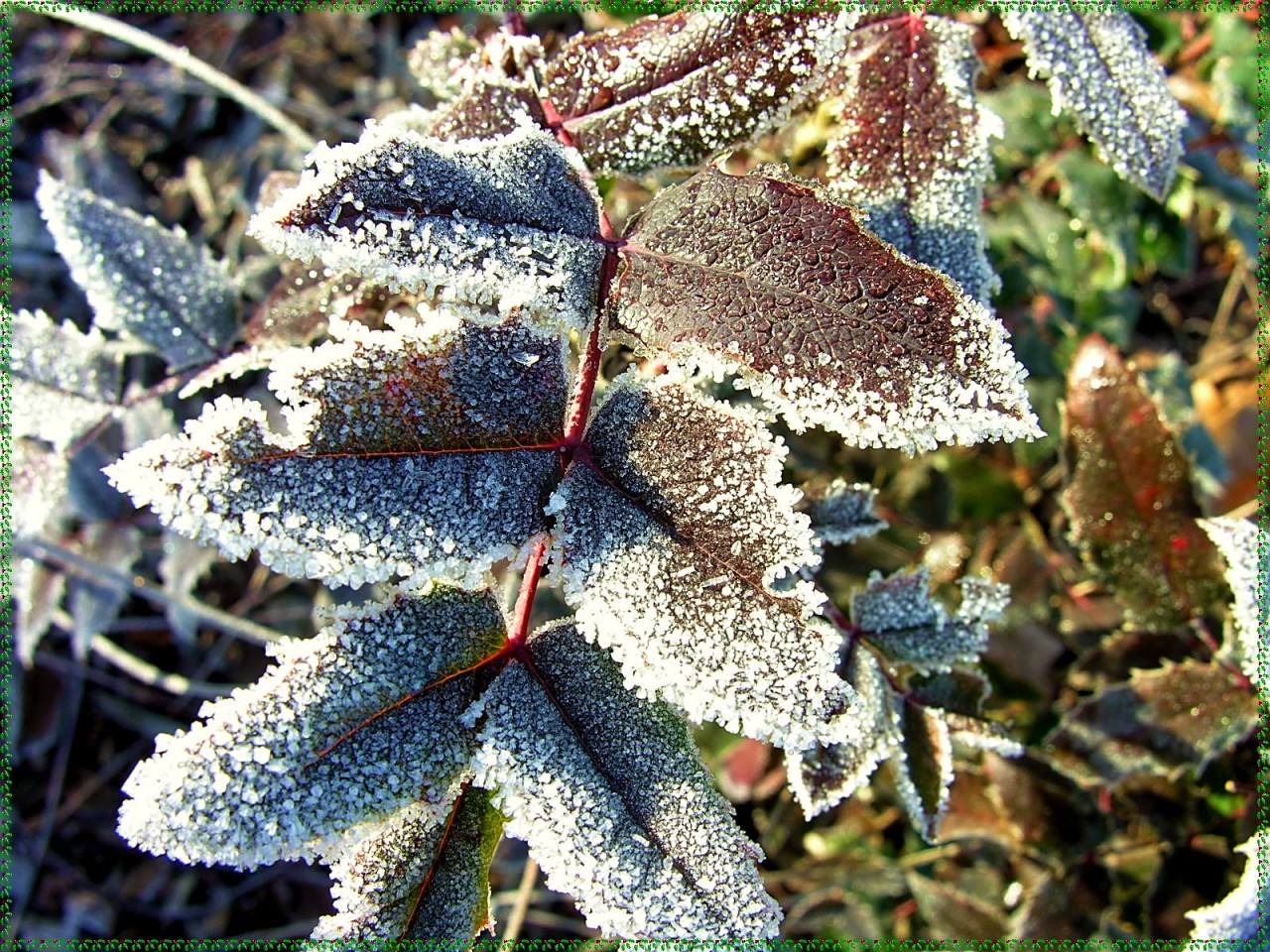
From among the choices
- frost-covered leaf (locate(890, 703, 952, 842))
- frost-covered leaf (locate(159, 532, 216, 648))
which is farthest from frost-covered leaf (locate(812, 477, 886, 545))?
frost-covered leaf (locate(159, 532, 216, 648))

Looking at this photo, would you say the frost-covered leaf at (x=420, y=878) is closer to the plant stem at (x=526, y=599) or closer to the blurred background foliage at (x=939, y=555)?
the plant stem at (x=526, y=599)

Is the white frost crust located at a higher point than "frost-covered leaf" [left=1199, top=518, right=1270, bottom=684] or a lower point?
higher

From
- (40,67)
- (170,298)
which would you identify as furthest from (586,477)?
(40,67)

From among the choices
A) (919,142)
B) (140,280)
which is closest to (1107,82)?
(919,142)

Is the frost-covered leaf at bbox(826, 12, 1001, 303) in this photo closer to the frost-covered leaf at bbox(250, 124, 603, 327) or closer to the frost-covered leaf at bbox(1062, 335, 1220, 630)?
the frost-covered leaf at bbox(250, 124, 603, 327)

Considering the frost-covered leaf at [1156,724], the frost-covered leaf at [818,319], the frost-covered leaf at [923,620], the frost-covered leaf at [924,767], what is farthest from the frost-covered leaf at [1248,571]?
the frost-covered leaf at [818,319]

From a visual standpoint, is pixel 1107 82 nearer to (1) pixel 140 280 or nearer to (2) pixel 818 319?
(2) pixel 818 319

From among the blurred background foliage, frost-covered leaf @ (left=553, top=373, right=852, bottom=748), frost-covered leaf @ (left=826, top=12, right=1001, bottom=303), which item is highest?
frost-covered leaf @ (left=826, top=12, right=1001, bottom=303)
